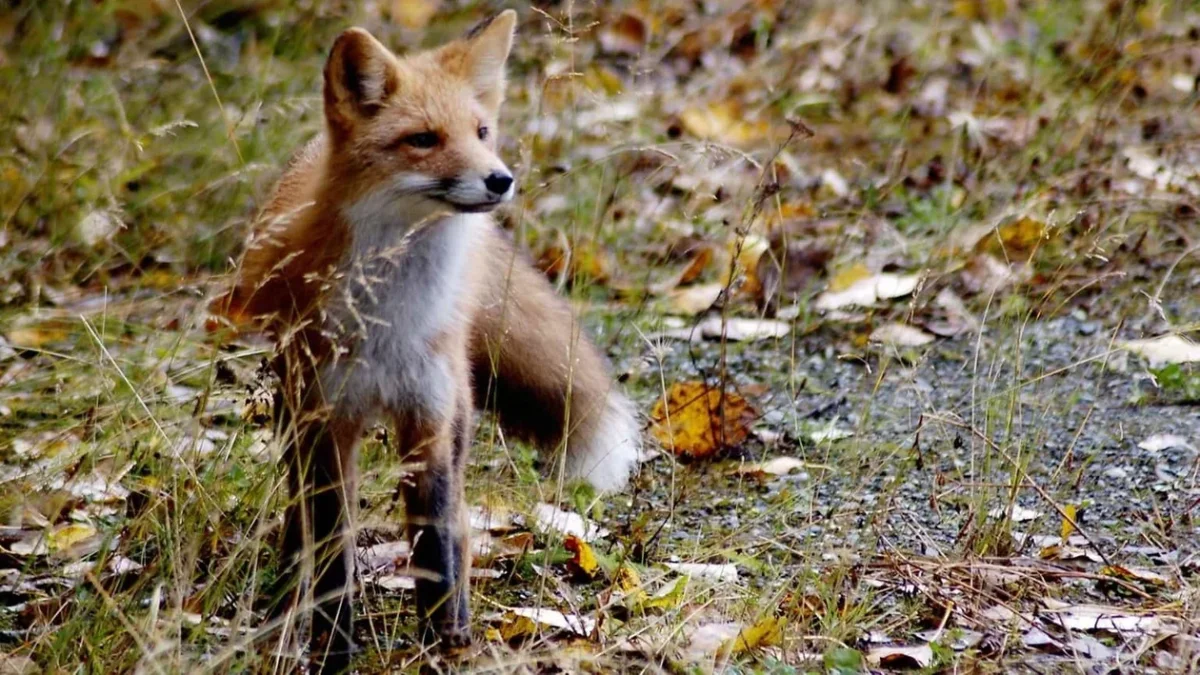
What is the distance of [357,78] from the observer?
3168 mm

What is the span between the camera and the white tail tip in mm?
3688

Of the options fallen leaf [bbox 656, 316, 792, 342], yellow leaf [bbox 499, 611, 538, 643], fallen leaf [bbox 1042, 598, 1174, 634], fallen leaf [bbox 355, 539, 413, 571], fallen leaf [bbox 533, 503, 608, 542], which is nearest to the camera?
fallen leaf [bbox 1042, 598, 1174, 634]

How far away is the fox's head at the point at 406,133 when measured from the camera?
3047mm

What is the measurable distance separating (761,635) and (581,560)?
588 millimetres

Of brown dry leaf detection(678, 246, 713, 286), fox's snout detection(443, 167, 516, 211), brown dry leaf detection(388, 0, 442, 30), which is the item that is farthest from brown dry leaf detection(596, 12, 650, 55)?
fox's snout detection(443, 167, 516, 211)

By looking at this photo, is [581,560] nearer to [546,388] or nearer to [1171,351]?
[546,388]

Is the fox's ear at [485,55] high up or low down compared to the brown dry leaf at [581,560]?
up

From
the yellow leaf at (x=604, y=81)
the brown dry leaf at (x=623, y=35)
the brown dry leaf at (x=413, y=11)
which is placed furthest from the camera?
the brown dry leaf at (x=623, y=35)

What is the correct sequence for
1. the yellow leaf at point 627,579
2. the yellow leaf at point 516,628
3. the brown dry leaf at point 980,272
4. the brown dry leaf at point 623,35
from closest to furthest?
the yellow leaf at point 516,628 < the yellow leaf at point 627,579 < the brown dry leaf at point 980,272 < the brown dry leaf at point 623,35

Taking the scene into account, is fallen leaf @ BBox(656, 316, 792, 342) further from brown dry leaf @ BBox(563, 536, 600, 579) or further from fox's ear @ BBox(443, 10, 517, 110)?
fox's ear @ BBox(443, 10, 517, 110)

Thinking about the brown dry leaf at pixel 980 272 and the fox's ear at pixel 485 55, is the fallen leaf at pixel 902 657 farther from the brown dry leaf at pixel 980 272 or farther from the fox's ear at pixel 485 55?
the brown dry leaf at pixel 980 272

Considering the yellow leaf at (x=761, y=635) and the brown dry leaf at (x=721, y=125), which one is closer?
the yellow leaf at (x=761, y=635)

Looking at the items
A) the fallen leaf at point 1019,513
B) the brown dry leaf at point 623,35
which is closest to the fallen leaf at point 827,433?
the fallen leaf at point 1019,513

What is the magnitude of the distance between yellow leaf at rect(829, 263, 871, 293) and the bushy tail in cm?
155
